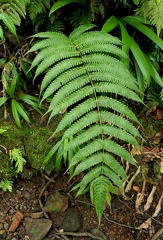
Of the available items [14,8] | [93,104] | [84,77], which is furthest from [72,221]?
[14,8]

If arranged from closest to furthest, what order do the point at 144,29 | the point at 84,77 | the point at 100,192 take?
the point at 100,192, the point at 84,77, the point at 144,29

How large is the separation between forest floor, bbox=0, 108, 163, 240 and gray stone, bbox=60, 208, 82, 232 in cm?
3

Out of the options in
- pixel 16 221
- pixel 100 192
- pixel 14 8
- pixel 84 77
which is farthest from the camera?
pixel 16 221

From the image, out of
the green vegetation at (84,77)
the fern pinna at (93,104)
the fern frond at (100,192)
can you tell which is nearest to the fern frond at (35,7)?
the green vegetation at (84,77)

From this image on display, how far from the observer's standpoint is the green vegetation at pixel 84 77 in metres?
2.03

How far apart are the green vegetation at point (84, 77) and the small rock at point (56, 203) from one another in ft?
0.56

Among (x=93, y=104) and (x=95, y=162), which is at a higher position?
(x=93, y=104)

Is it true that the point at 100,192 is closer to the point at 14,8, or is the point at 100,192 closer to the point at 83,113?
the point at 83,113

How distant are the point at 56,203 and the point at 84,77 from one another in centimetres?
113

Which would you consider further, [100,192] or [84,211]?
[84,211]

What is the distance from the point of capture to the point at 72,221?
2.61 meters

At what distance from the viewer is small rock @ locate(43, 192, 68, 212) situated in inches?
103

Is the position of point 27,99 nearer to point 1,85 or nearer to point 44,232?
point 1,85

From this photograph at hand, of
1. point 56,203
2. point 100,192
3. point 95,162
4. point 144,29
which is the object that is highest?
point 144,29
